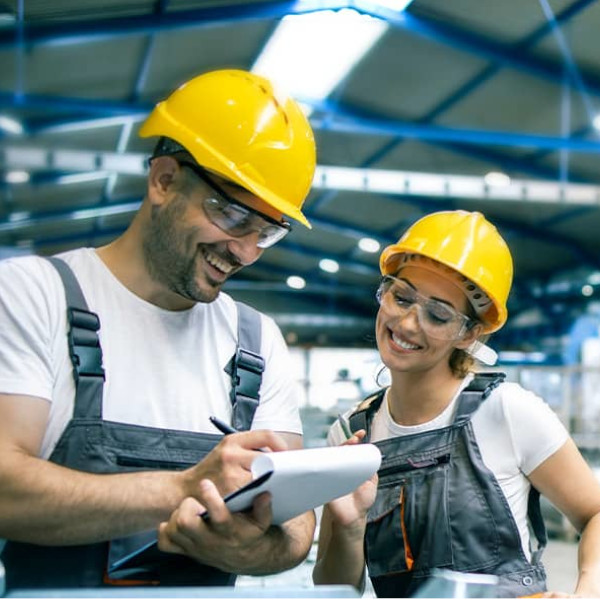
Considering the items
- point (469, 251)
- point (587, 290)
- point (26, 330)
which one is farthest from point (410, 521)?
point (587, 290)

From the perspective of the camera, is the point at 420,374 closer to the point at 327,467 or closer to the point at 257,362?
the point at 257,362

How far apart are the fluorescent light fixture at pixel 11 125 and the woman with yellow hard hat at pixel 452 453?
7953mm

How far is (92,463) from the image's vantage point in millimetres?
1508

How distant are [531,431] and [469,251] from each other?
1.85 feet

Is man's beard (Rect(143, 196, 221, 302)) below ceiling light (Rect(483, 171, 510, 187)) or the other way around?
below

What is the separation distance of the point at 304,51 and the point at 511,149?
408 centimetres

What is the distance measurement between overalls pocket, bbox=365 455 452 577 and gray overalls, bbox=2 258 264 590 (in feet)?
2.20

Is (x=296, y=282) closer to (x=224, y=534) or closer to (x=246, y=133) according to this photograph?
(x=246, y=133)

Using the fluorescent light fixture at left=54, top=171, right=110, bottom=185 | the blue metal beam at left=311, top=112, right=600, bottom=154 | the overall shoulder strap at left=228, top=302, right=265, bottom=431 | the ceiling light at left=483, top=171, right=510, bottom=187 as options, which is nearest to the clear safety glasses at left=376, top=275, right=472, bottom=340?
the overall shoulder strap at left=228, top=302, right=265, bottom=431

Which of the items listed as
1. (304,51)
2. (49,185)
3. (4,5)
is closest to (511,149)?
(304,51)

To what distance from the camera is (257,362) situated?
175 centimetres

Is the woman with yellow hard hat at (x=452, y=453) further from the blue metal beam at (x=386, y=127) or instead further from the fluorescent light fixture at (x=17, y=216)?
the fluorescent light fixture at (x=17, y=216)

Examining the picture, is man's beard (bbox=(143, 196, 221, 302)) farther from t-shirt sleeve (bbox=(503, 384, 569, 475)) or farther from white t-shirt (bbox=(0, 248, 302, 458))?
t-shirt sleeve (bbox=(503, 384, 569, 475))

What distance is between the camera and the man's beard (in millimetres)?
1649
